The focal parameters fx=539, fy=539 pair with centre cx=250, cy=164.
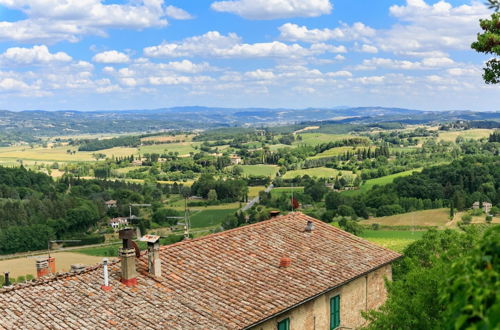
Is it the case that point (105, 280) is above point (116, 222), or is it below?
above

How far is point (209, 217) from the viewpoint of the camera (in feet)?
416

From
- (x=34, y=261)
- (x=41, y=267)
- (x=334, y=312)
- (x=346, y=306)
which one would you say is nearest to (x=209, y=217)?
(x=34, y=261)

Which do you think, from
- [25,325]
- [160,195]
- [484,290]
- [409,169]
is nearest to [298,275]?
[25,325]

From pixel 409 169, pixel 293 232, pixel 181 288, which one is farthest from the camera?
pixel 409 169

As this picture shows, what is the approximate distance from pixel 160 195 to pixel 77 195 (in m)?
23.5

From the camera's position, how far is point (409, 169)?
171750mm

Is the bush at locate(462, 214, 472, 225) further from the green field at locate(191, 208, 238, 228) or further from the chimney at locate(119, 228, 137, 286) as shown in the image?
the chimney at locate(119, 228, 137, 286)

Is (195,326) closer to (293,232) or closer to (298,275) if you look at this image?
(298,275)

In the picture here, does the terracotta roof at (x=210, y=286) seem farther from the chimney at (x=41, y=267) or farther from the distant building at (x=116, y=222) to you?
the distant building at (x=116, y=222)

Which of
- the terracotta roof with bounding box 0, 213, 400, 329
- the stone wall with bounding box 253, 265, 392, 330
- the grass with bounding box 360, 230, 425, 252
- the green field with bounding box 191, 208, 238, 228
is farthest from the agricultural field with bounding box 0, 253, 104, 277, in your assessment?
the stone wall with bounding box 253, 265, 392, 330

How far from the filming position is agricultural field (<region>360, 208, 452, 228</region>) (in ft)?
330

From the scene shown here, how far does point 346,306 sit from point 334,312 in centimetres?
97

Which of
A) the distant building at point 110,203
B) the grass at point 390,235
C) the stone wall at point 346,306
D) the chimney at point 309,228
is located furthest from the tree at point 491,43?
the distant building at point 110,203

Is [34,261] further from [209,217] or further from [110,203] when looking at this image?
[110,203]
